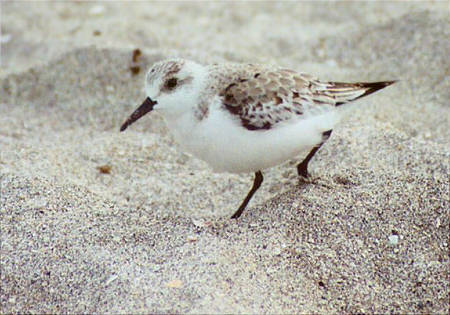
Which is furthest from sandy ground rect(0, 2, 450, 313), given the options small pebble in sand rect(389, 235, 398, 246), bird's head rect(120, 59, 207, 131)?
bird's head rect(120, 59, 207, 131)

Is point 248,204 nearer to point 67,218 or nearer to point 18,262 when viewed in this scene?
point 67,218

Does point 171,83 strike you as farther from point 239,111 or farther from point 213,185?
point 213,185

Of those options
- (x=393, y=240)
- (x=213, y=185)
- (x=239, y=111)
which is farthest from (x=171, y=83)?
(x=393, y=240)

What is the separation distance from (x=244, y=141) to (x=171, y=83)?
1.40 feet

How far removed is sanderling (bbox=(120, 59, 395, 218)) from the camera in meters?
2.60

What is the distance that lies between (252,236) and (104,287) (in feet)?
2.24

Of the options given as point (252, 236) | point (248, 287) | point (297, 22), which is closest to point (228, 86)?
point (252, 236)

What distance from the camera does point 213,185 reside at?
3332 millimetres

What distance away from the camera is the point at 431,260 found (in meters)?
2.56

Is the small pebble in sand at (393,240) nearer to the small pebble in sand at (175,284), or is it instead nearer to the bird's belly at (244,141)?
the bird's belly at (244,141)

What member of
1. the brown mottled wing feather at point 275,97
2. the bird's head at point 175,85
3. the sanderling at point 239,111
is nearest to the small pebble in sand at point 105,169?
the sanderling at point 239,111

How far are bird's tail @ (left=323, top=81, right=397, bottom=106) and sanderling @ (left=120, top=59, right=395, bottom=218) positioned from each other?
39 mm

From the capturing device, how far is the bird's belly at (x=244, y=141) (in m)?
2.58

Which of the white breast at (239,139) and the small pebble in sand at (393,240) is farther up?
the white breast at (239,139)
